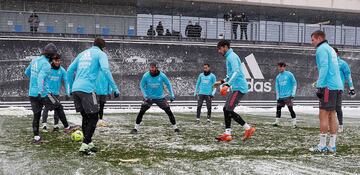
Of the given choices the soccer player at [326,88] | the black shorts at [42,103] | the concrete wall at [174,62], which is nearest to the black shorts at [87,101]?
the black shorts at [42,103]

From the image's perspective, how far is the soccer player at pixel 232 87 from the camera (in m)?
8.95

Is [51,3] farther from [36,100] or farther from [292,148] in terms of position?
[292,148]

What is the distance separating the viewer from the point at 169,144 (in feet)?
27.4

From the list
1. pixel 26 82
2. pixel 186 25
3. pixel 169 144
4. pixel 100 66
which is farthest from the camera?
pixel 186 25

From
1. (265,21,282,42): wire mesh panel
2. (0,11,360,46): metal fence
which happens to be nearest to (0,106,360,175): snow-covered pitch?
(0,11,360,46): metal fence

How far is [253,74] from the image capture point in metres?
24.1

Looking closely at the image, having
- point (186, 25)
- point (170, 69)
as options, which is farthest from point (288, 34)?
point (170, 69)

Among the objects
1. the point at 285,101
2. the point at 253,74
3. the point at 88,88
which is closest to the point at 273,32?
the point at 253,74

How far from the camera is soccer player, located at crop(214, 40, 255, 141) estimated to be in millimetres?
8945

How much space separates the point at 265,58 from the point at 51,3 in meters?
13.4

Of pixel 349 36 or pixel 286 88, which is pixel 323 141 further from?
pixel 349 36

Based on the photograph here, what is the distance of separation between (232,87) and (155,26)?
14.8 meters

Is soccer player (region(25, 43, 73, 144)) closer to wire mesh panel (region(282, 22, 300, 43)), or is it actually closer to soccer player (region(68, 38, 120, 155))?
soccer player (region(68, 38, 120, 155))

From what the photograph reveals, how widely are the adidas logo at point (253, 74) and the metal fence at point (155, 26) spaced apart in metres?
1.63
